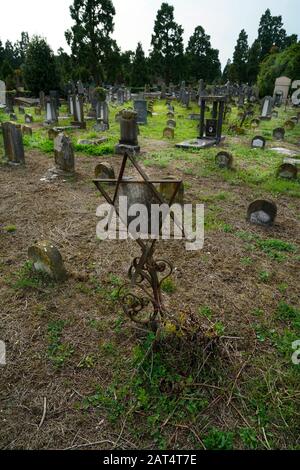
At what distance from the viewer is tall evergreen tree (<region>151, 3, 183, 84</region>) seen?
48.4m

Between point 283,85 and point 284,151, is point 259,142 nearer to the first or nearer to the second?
point 284,151

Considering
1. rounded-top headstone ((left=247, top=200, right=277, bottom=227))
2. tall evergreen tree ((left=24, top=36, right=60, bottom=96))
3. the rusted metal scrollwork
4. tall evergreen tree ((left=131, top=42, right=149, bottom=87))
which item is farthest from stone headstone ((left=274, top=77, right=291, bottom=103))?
the rusted metal scrollwork

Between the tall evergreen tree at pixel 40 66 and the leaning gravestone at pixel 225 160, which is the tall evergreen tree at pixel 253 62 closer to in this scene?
the tall evergreen tree at pixel 40 66

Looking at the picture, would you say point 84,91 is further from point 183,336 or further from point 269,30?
point 269,30

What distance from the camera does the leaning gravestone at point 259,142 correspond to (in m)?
11.6

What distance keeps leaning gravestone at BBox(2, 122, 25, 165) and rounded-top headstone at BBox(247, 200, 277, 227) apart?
22.0 feet

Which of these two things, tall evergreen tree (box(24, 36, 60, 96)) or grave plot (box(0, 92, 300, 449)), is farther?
tall evergreen tree (box(24, 36, 60, 96))

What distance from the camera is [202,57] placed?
51.7 m

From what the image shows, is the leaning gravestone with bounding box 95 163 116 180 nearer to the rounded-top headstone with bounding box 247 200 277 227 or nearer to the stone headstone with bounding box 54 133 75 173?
the stone headstone with bounding box 54 133 75 173

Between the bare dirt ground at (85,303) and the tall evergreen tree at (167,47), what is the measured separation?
161 feet

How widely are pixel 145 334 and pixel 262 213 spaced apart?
11.5 ft

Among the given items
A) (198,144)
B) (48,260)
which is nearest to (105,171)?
(48,260)

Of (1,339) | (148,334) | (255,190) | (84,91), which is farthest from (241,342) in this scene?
(84,91)

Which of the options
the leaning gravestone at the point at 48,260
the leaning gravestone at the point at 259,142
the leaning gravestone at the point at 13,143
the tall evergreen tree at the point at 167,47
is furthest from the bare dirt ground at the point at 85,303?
the tall evergreen tree at the point at 167,47
